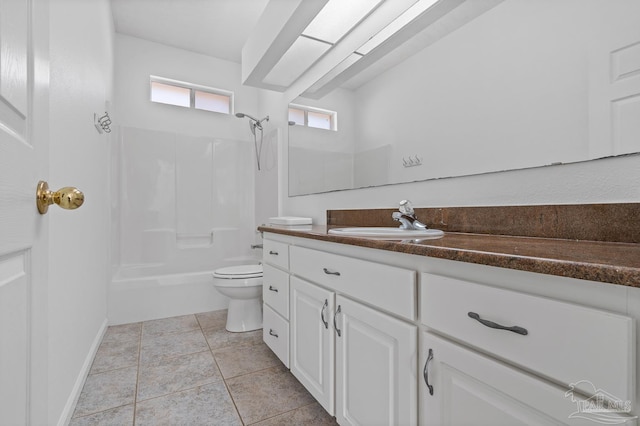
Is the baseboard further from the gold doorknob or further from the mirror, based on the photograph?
the mirror

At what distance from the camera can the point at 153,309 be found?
277cm

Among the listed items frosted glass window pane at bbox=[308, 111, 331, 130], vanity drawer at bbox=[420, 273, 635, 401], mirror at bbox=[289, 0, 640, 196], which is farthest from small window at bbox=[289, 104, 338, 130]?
vanity drawer at bbox=[420, 273, 635, 401]

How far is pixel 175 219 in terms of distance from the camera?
3.18 m

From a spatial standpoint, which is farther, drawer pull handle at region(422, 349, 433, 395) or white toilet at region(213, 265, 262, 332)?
white toilet at region(213, 265, 262, 332)

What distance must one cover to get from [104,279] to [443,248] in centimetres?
267

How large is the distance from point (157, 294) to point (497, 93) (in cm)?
292

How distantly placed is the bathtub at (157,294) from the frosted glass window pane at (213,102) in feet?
5.90

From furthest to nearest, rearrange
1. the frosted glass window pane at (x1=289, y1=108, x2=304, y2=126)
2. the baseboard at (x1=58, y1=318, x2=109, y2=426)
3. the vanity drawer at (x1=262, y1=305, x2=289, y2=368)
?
1. the frosted glass window pane at (x1=289, y1=108, x2=304, y2=126)
2. the vanity drawer at (x1=262, y1=305, x2=289, y2=368)
3. the baseboard at (x1=58, y1=318, x2=109, y2=426)

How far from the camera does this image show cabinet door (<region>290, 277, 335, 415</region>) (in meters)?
1.26

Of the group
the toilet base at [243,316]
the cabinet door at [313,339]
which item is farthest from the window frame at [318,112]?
the toilet base at [243,316]

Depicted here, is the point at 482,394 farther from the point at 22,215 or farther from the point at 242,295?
the point at 242,295

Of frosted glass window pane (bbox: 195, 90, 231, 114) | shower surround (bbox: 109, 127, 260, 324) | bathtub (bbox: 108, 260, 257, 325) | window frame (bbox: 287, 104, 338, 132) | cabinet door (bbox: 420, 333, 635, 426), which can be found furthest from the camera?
frosted glass window pane (bbox: 195, 90, 231, 114)

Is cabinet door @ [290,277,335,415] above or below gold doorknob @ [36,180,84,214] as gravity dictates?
below

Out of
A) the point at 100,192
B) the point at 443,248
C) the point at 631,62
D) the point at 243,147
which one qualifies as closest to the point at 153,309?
the point at 100,192
